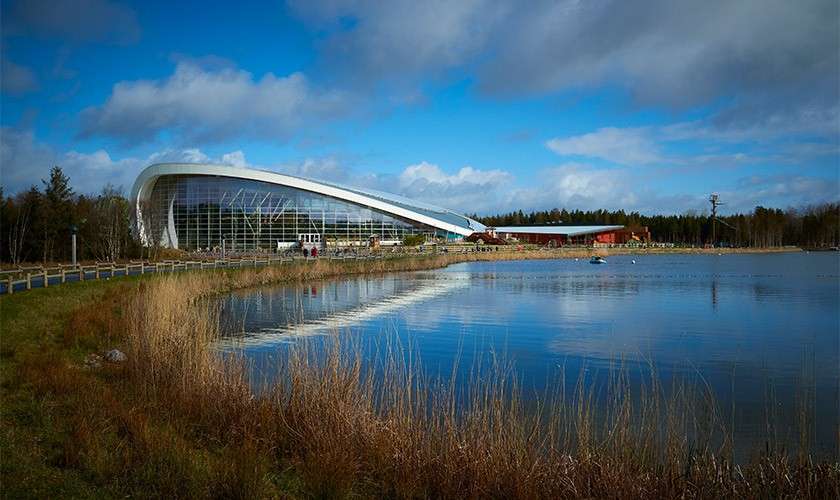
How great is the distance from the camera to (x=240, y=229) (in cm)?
6462

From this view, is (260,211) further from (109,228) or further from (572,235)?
(572,235)

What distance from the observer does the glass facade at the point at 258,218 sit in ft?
210

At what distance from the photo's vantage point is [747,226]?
109688mm

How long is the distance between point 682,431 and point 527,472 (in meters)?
2.55

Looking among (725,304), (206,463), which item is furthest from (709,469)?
(725,304)

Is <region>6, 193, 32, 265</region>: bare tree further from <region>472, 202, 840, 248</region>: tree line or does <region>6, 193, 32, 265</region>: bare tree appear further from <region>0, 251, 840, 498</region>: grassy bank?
<region>472, 202, 840, 248</region>: tree line

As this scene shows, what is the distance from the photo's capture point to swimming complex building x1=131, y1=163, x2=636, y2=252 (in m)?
64.1

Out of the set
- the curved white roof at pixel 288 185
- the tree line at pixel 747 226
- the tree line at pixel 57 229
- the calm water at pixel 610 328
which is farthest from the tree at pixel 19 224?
the tree line at pixel 747 226

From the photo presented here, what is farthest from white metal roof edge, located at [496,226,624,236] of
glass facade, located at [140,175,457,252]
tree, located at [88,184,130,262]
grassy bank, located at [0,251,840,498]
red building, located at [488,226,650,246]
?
grassy bank, located at [0,251,840,498]

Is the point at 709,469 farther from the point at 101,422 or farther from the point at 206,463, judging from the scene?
the point at 101,422

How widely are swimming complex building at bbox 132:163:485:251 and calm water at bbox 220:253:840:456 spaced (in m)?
33.0

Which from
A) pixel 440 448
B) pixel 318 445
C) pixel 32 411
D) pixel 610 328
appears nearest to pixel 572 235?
pixel 610 328

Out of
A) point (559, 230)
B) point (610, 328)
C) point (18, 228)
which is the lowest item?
point (610, 328)

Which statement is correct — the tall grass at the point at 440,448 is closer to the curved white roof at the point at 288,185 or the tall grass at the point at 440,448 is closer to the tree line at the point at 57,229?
the tree line at the point at 57,229
